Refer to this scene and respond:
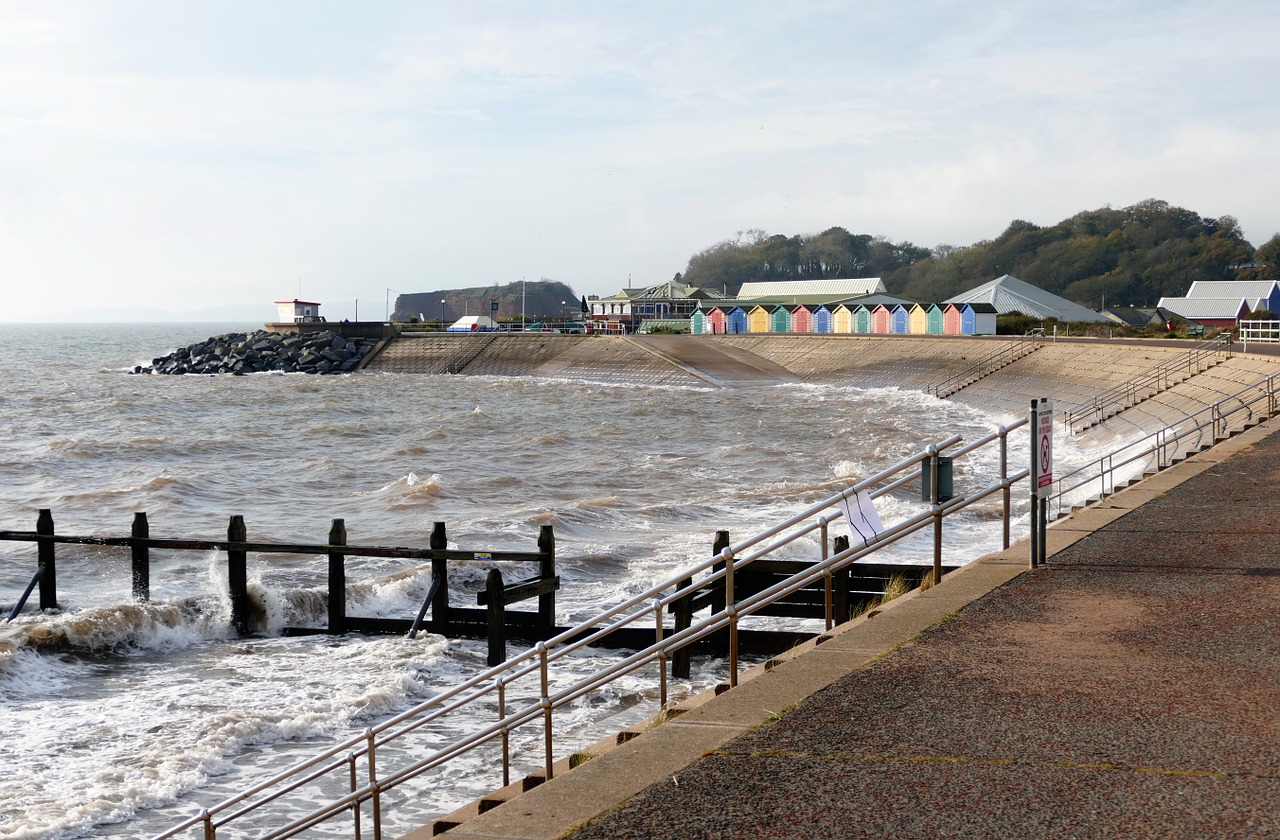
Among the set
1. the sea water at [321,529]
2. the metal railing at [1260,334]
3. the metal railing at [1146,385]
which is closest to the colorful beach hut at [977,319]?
the metal railing at [1260,334]

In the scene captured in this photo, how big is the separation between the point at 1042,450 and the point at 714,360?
65463 millimetres

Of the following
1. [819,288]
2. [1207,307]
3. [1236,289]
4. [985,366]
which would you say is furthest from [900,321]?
[1236,289]

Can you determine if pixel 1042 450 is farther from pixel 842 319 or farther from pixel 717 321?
pixel 717 321

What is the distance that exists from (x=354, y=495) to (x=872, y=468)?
12464 millimetres

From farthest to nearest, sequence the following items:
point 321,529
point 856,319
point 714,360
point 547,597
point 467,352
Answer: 1. point 856,319
2. point 467,352
3. point 714,360
4. point 321,529
5. point 547,597

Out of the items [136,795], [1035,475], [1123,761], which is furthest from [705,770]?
[136,795]

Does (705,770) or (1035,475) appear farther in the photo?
(1035,475)

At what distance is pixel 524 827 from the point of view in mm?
5391

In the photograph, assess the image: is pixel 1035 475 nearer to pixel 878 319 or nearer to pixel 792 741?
pixel 792 741

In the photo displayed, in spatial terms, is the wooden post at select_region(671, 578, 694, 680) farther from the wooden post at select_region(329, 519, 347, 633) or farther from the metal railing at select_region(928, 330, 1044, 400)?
the metal railing at select_region(928, 330, 1044, 400)

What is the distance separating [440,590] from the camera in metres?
14.8

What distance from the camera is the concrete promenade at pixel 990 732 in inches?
204

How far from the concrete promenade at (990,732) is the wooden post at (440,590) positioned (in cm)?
720

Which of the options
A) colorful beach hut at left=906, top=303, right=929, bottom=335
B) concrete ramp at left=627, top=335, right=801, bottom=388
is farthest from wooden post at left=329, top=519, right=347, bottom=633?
colorful beach hut at left=906, top=303, right=929, bottom=335
